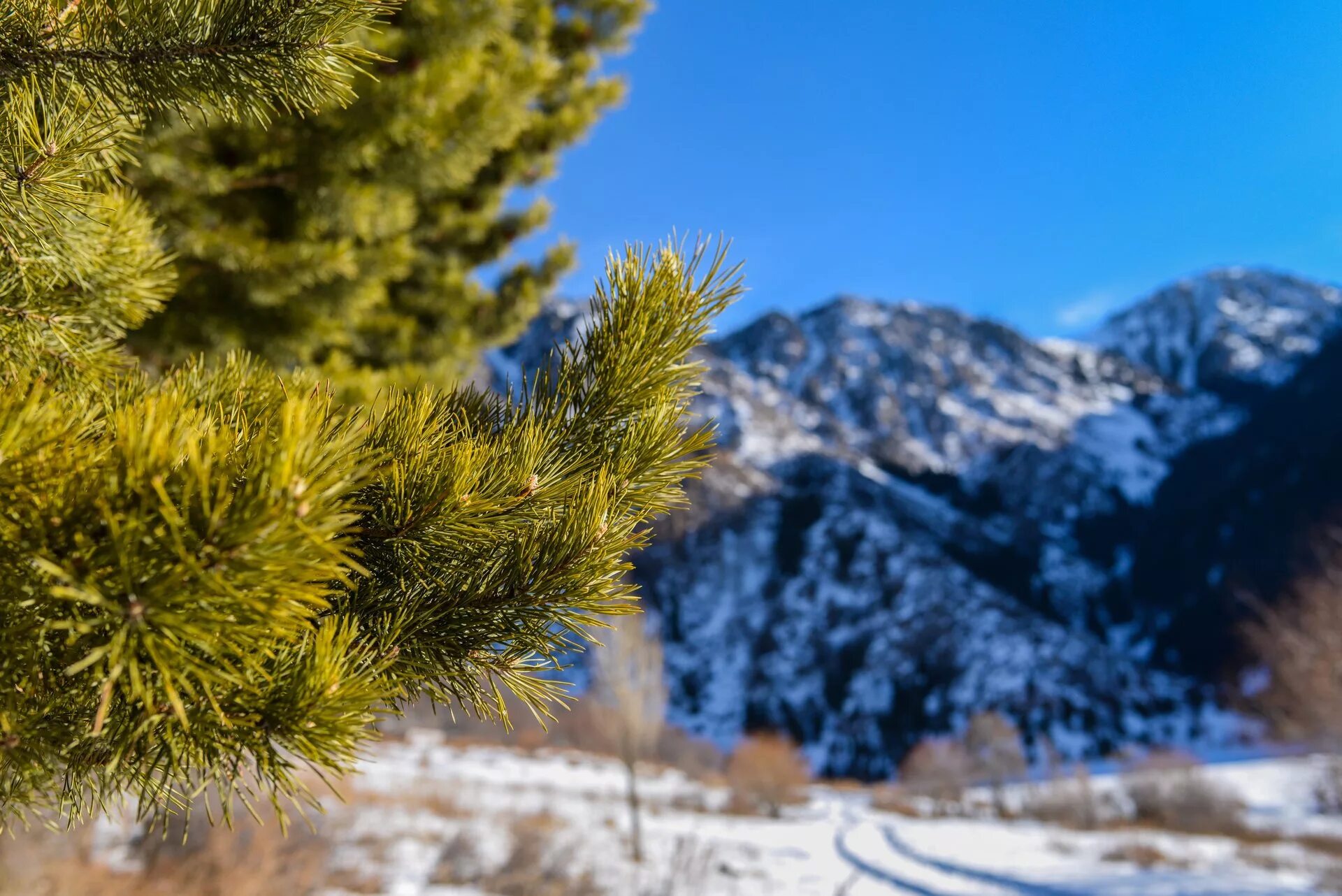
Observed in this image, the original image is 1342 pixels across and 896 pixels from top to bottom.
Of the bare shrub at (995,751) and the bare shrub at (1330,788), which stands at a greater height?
the bare shrub at (1330,788)

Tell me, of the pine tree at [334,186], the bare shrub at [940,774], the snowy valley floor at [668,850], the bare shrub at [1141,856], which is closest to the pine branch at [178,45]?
the snowy valley floor at [668,850]

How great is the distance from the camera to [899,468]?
161625 mm

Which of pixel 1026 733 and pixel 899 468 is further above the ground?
pixel 899 468

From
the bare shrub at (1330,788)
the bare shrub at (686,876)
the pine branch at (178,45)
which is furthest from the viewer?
the bare shrub at (1330,788)

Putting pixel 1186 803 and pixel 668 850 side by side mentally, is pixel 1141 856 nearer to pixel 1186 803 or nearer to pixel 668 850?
pixel 668 850

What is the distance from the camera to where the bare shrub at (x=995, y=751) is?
107 feet

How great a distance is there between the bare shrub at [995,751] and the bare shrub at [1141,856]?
1502 cm

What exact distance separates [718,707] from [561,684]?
386 ft

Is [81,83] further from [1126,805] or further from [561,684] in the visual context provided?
[1126,805]

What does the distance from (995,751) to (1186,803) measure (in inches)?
334

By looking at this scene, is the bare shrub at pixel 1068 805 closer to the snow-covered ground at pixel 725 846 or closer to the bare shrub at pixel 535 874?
the snow-covered ground at pixel 725 846

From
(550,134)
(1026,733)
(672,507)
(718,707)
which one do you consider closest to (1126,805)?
(550,134)

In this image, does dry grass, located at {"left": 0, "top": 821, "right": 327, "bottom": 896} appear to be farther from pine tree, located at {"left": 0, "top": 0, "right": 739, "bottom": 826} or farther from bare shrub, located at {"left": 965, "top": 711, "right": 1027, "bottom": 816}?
bare shrub, located at {"left": 965, "top": 711, "right": 1027, "bottom": 816}

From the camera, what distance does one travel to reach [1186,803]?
24.4m
